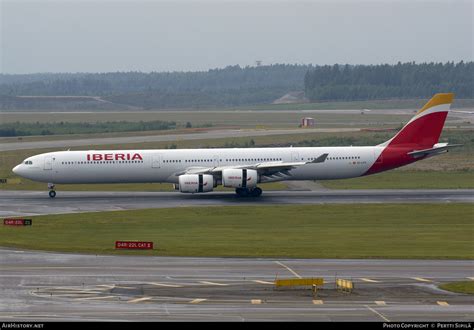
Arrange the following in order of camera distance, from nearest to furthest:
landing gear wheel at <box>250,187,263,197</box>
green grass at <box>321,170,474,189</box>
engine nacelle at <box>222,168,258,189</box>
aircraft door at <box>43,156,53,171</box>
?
1. engine nacelle at <box>222,168,258,189</box>
2. landing gear wheel at <box>250,187,263,197</box>
3. aircraft door at <box>43,156,53,171</box>
4. green grass at <box>321,170,474,189</box>

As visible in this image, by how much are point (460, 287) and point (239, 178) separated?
32133 mm

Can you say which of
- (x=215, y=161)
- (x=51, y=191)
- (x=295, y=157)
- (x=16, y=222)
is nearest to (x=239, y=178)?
(x=215, y=161)

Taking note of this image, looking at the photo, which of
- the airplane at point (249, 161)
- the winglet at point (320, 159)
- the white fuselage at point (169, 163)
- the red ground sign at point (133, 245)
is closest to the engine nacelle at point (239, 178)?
the airplane at point (249, 161)

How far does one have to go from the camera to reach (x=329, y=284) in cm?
3359

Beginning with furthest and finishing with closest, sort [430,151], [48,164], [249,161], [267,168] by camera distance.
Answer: [48,164]
[249,161]
[430,151]
[267,168]

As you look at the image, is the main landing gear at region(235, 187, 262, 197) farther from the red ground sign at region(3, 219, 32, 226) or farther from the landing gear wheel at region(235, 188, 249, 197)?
the red ground sign at region(3, 219, 32, 226)

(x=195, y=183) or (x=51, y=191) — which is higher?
(x=195, y=183)

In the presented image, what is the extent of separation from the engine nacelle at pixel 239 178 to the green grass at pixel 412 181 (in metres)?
10.3

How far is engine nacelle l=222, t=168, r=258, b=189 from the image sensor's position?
6359cm

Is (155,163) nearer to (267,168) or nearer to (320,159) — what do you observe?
(267,168)

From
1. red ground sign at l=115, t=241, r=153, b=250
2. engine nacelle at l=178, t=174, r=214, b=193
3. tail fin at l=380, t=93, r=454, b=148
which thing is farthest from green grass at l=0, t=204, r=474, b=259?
tail fin at l=380, t=93, r=454, b=148

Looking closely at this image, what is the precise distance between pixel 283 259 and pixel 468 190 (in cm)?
3234

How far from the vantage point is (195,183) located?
63.4 m

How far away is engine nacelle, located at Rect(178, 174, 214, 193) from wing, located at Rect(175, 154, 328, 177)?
97cm
